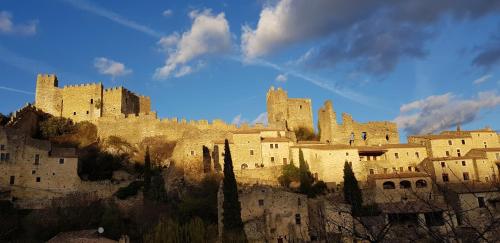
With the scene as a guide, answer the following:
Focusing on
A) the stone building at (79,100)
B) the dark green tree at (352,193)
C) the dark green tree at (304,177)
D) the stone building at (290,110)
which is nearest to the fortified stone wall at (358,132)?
the stone building at (290,110)

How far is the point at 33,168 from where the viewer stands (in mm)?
53219

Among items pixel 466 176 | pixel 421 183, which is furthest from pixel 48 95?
pixel 466 176

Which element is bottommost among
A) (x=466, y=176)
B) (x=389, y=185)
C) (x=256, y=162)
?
(x=389, y=185)

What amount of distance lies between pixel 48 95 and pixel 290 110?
38937 millimetres

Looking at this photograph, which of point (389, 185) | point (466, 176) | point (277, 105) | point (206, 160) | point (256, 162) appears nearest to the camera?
point (389, 185)

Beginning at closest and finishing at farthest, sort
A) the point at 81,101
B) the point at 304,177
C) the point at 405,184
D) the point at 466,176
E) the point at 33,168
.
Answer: the point at 33,168, the point at 304,177, the point at 405,184, the point at 466,176, the point at 81,101

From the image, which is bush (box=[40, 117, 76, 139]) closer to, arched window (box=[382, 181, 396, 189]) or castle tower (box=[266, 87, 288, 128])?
castle tower (box=[266, 87, 288, 128])

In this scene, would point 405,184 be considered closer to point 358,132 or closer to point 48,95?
point 358,132

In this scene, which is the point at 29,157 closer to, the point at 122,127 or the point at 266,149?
the point at 122,127

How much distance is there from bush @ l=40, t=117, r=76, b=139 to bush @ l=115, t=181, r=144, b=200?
18.7 meters

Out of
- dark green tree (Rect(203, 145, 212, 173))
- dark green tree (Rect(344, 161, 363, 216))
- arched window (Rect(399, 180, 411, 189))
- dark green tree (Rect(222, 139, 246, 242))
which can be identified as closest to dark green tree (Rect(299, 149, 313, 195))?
dark green tree (Rect(344, 161, 363, 216))

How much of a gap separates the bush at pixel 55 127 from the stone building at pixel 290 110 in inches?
1270

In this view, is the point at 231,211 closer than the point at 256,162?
Yes

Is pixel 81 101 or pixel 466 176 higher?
pixel 81 101
